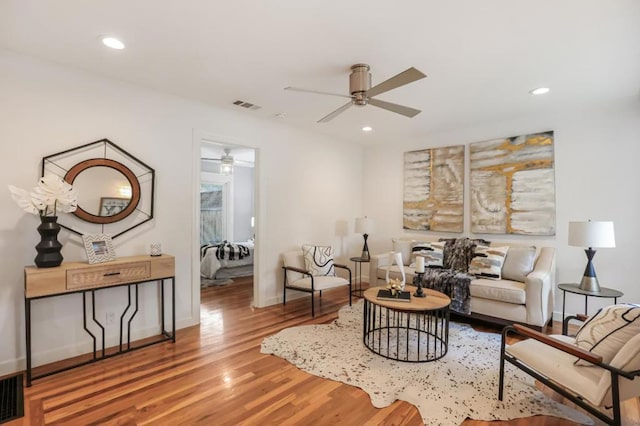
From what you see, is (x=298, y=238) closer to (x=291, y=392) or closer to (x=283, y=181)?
(x=283, y=181)

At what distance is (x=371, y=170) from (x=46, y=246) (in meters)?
4.87

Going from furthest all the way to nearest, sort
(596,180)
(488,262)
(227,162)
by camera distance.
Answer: (227,162) < (488,262) < (596,180)

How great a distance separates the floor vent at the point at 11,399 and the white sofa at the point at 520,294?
319 cm

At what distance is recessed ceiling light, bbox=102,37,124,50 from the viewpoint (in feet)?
7.89

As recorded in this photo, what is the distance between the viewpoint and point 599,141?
378 cm

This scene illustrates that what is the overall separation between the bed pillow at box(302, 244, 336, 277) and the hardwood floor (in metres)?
1.43

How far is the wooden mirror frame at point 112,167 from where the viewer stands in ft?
9.53

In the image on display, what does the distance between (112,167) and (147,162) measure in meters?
0.35

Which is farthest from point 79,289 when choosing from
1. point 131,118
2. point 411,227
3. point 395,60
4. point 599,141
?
point 599,141

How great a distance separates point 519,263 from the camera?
3848 millimetres

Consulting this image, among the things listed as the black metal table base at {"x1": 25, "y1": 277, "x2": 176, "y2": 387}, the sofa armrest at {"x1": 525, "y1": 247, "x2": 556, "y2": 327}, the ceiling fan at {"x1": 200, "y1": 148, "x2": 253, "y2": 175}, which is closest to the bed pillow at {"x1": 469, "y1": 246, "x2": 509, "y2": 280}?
the sofa armrest at {"x1": 525, "y1": 247, "x2": 556, "y2": 327}

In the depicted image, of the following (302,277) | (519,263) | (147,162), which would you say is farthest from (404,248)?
(147,162)

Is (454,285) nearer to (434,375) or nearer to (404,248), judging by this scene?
(404,248)

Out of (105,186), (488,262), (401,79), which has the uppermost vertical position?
(401,79)
